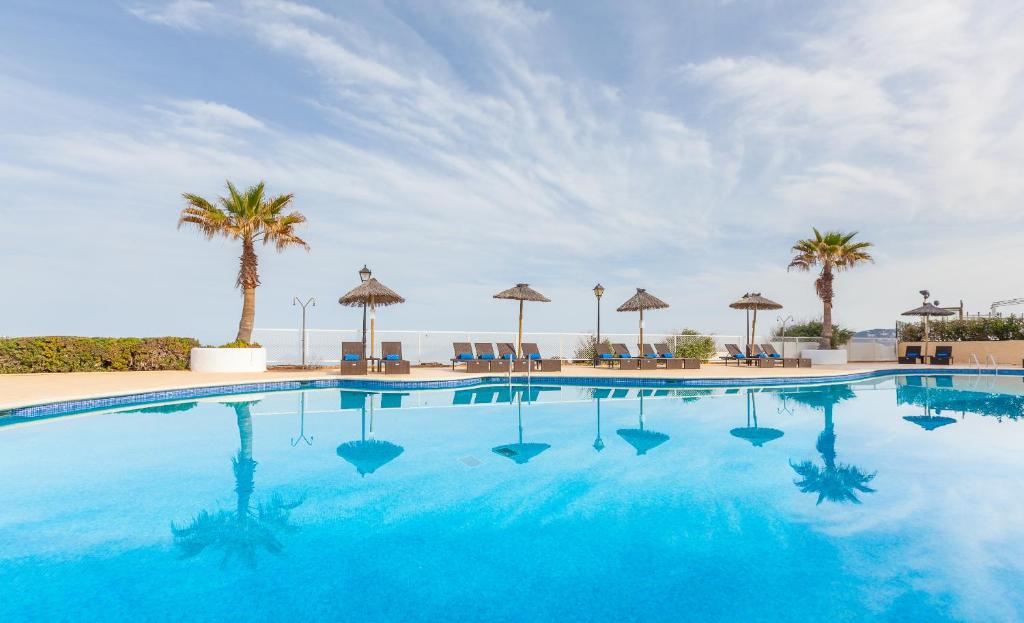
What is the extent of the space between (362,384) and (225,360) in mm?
4463

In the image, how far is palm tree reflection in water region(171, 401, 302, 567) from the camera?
3.22 m

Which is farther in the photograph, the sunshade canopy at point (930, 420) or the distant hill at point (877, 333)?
the distant hill at point (877, 333)

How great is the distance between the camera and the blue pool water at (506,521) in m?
A: 2.65

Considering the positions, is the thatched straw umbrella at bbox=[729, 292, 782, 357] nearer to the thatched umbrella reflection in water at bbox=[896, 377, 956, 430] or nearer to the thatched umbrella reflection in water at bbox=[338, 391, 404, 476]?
the thatched umbrella reflection in water at bbox=[896, 377, 956, 430]

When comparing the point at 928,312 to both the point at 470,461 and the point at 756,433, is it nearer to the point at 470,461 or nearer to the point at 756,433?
the point at 756,433

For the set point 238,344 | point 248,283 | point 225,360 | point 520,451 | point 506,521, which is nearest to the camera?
point 506,521

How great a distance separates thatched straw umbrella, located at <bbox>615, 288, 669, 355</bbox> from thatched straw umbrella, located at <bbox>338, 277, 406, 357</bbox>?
260 inches

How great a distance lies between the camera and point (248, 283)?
14.0 meters

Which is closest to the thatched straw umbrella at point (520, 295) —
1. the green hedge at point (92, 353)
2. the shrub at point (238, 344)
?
the shrub at point (238, 344)

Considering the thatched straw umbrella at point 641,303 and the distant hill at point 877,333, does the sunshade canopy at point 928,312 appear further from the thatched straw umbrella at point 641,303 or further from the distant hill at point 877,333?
the thatched straw umbrella at point 641,303

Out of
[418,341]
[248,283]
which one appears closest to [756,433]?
[418,341]

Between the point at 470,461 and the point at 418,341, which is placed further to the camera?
the point at 418,341

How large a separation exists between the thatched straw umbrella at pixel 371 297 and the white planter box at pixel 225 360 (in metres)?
2.69

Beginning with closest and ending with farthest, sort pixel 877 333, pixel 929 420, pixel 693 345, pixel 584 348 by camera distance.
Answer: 1. pixel 929 420
2. pixel 584 348
3. pixel 693 345
4. pixel 877 333
